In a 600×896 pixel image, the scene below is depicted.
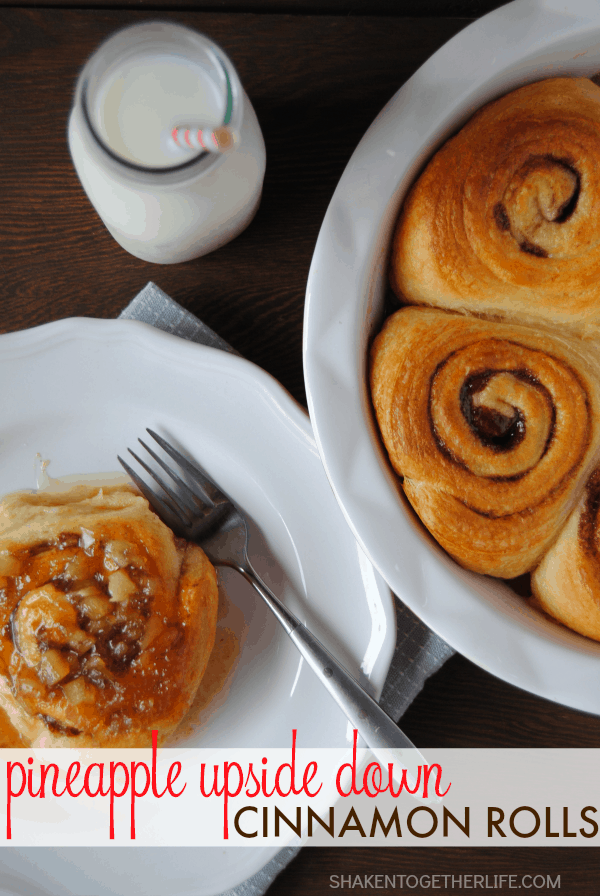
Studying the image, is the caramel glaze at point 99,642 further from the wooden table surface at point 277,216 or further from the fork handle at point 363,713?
the wooden table surface at point 277,216

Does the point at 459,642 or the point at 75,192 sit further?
the point at 75,192

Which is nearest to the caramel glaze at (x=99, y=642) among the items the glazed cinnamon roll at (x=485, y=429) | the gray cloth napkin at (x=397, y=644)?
the gray cloth napkin at (x=397, y=644)

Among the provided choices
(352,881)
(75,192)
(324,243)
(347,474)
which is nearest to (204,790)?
(352,881)

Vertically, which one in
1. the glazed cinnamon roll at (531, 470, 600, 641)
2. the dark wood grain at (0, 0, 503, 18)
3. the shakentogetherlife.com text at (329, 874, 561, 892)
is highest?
the dark wood grain at (0, 0, 503, 18)

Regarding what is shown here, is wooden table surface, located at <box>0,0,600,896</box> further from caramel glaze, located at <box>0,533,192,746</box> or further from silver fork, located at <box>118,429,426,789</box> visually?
caramel glaze, located at <box>0,533,192,746</box>

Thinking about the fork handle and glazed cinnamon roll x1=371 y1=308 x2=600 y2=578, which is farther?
the fork handle

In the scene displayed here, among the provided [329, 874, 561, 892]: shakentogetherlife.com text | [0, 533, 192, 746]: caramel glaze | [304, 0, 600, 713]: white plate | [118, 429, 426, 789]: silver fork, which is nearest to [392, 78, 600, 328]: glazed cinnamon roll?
[304, 0, 600, 713]: white plate

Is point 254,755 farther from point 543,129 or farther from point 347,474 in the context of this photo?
point 543,129

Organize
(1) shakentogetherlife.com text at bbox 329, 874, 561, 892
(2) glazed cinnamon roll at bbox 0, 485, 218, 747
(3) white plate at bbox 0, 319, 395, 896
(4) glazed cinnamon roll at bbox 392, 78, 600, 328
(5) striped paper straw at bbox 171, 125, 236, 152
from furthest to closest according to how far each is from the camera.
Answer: (1) shakentogetherlife.com text at bbox 329, 874, 561, 892 → (3) white plate at bbox 0, 319, 395, 896 → (2) glazed cinnamon roll at bbox 0, 485, 218, 747 → (5) striped paper straw at bbox 171, 125, 236, 152 → (4) glazed cinnamon roll at bbox 392, 78, 600, 328
